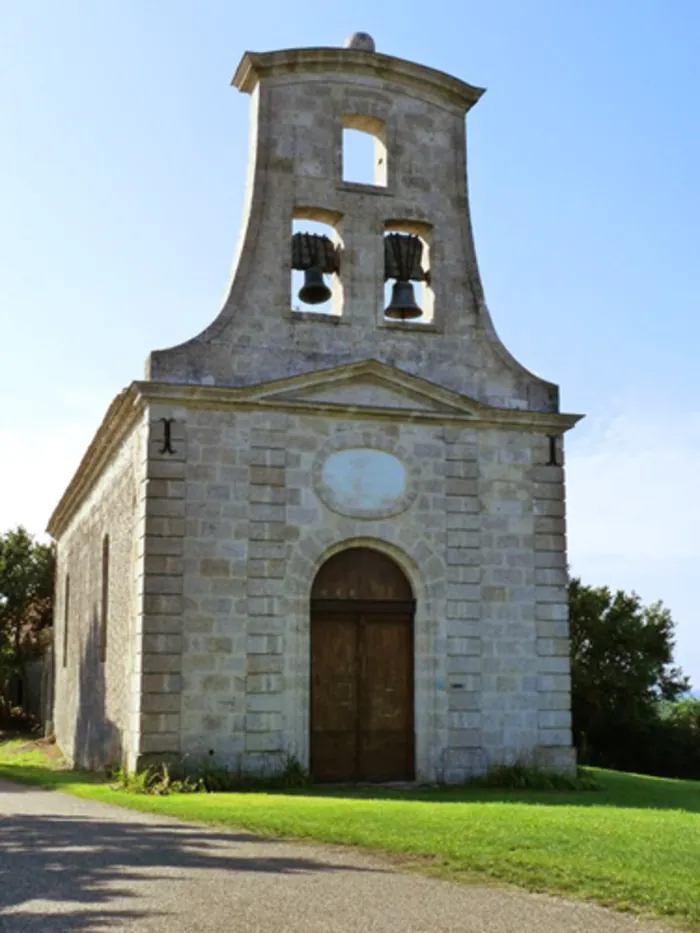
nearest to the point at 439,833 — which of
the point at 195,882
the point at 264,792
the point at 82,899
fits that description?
the point at 195,882

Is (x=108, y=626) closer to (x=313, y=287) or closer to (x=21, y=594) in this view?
(x=313, y=287)

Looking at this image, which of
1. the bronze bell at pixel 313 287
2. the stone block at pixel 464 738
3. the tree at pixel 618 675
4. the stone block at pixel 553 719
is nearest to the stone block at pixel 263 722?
the stone block at pixel 464 738

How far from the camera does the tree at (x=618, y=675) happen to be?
3105 cm

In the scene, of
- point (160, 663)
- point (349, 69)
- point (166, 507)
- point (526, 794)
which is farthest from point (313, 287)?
point (526, 794)

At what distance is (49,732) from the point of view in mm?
27094

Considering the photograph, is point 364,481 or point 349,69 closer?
point 364,481

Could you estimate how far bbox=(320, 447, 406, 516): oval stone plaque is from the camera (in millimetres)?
14758

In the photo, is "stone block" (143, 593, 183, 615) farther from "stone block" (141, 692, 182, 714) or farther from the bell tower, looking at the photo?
the bell tower

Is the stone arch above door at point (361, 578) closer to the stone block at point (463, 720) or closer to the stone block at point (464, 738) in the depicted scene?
the stone block at point (463, 720)

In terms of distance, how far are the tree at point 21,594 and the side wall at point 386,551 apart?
812 inches

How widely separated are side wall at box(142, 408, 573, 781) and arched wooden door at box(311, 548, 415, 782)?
222 mm

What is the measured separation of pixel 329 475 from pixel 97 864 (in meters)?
7.82

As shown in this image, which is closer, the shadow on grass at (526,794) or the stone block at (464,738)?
the shadow on grass at (526,794)

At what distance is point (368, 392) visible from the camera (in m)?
15.1
